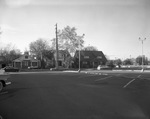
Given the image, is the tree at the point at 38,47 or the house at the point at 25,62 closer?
the house at the point at 25,62

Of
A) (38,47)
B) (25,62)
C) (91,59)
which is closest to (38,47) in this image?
(38,47)

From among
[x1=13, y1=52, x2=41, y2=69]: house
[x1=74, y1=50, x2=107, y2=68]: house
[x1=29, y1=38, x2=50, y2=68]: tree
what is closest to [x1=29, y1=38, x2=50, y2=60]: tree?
[x1=29, y1=38, x2=50, y2=68]: tree

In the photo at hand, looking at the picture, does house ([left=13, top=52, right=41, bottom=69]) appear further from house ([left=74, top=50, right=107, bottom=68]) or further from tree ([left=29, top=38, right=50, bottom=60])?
house ([left=74, top=50, right=107, bottom=68])

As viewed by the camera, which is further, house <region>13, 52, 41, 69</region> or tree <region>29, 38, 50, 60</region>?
tree <region>29, 38, 50, 60</region>

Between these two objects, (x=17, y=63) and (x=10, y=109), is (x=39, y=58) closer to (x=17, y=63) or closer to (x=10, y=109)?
(x=17, y=63)

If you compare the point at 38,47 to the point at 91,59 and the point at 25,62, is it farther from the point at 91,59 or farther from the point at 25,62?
the point at 91,59

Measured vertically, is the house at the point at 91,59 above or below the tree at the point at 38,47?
below

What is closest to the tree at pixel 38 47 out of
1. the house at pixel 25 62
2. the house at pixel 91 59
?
the house at pixel 25 62

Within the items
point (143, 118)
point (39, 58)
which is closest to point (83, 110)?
point (143, 118)

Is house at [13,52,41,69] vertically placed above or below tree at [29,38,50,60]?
below

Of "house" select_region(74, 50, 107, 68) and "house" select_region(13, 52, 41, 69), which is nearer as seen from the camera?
"house" select_region(13, 52, 41, 69)

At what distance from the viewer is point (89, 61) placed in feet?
270

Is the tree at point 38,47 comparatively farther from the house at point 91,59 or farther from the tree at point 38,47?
the house at point 91,59

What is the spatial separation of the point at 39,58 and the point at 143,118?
72.9 meters
